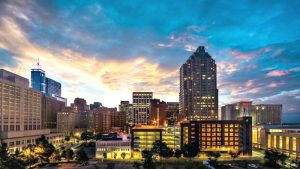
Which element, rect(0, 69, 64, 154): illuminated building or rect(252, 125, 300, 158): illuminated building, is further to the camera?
rect(0, 69, 64, 154): illuminated building

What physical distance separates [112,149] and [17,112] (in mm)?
55352

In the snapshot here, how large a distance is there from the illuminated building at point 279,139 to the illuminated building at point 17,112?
116456 mm

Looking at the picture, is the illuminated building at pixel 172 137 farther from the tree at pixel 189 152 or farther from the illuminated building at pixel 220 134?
the tree at pixel 189 152

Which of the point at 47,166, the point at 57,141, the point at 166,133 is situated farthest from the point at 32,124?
the point at 166,133

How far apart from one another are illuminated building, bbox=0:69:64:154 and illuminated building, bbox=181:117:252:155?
76.0 metres

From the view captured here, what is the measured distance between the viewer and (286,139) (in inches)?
4683

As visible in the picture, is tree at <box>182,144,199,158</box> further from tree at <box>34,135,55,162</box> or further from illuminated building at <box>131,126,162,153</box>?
tree at <box>34,135,55,162</box>

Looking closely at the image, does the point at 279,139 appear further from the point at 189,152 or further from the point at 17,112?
the point at 17,112

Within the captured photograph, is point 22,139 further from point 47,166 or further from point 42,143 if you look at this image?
point 47,166

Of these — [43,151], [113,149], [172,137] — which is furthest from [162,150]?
[43,151]

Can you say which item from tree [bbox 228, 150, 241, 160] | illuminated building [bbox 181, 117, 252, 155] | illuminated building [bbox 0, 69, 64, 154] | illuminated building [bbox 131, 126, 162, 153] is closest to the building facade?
illuminated building [bbox 131, 126, 162, 153]

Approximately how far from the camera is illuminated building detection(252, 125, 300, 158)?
365 feet

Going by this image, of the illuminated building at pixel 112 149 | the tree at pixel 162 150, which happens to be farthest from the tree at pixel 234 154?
the illuminated building at pixel 112 149

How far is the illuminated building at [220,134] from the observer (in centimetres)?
11938
